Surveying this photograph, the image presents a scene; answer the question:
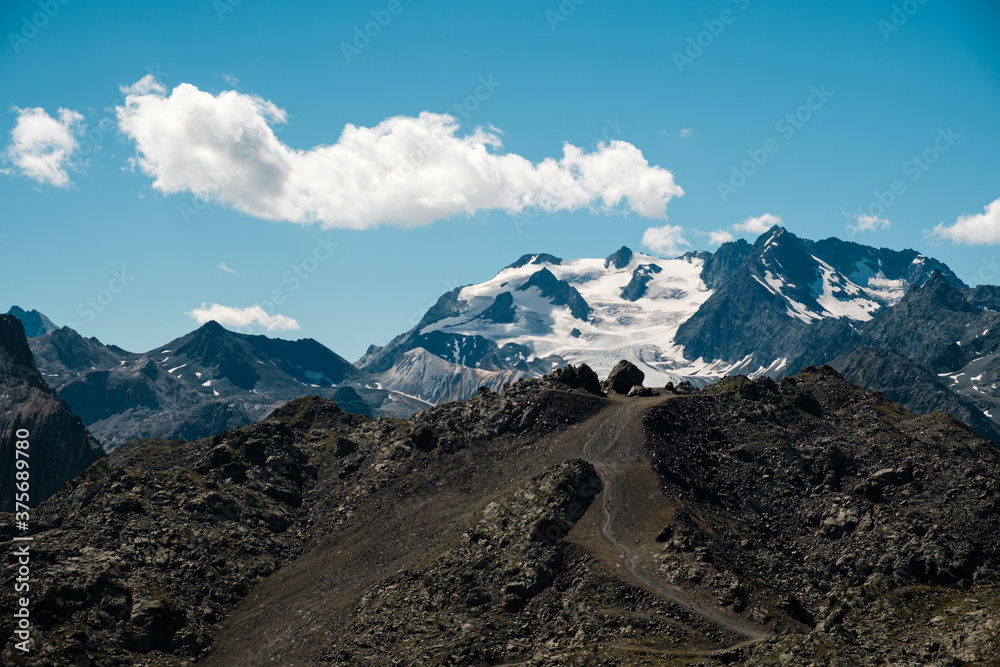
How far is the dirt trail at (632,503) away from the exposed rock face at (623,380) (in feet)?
45.2

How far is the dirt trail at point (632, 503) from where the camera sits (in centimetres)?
10238

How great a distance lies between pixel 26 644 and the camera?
10881cm

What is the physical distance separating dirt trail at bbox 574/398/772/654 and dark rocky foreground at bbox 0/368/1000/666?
18.1 inches

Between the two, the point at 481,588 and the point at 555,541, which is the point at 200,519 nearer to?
the point at 481,588

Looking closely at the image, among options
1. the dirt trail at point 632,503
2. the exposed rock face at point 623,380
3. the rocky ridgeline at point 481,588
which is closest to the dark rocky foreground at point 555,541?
the rocky ridgeline at point 481,588

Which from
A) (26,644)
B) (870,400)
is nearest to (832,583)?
(870,400)

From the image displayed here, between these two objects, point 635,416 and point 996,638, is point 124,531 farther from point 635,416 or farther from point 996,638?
point 996,638

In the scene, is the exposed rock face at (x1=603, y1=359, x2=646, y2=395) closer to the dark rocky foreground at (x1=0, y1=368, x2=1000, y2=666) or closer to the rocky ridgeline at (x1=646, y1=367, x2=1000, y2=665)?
the dark rocky foreground at (x1=0, y1=368, x2=1000, y2=666)

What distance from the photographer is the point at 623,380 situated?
Result: 187250 millimetres

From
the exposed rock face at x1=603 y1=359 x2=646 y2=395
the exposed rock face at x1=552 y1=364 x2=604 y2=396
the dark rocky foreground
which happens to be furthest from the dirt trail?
the exposed rock face at x1=603 y1=359 x2=646 y2=395

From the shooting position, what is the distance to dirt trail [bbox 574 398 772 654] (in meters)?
102

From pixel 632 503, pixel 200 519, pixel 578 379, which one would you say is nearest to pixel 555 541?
pixel 632 503

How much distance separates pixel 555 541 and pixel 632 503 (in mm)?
14572

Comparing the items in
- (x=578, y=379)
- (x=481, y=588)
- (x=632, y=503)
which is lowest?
(x=481, y=588)
